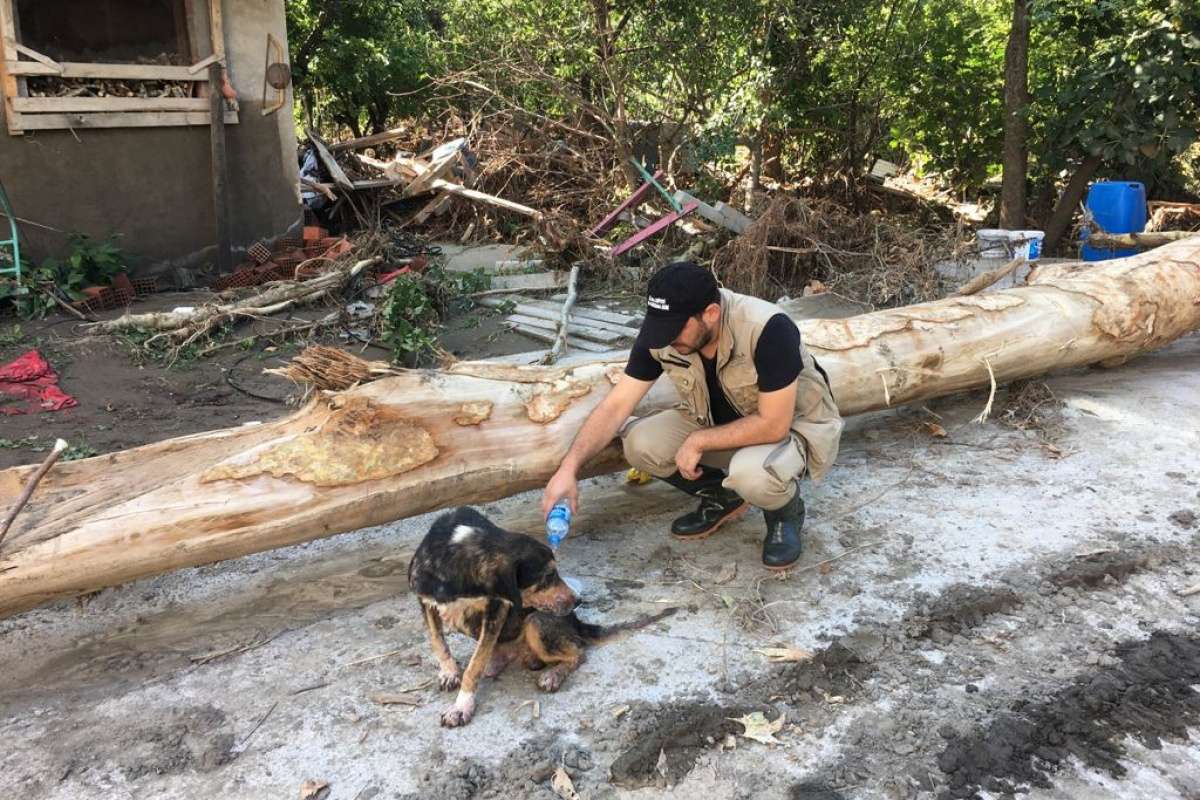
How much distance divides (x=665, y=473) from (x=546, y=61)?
778cm

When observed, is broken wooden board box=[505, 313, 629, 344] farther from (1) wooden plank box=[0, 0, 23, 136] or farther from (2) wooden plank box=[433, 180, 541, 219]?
(1) wooden plank box=[0, 0, 23, 136]

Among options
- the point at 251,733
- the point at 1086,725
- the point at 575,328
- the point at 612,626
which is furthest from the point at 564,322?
the point at 1086,725

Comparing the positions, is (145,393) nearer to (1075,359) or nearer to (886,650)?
(886,650)

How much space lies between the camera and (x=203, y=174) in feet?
30.2

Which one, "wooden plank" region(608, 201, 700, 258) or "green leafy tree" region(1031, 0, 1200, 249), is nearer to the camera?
"green leafy tree" region(1031, 0, 1200, 249)

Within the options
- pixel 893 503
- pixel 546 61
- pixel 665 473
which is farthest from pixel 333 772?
pixel 546 61

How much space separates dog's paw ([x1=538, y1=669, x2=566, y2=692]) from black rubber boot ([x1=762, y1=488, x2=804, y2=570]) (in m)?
1.09

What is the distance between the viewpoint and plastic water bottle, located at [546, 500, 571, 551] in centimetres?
307

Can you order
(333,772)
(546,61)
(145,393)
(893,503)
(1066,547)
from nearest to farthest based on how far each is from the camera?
1. (333,772)
2. (1066,547)
3. (893,503)
4. (145,393)
5. (546,61)

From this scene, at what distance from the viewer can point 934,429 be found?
5031 millimetres

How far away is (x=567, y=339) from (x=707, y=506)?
11.6ft

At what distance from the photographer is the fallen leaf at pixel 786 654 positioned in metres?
3.01

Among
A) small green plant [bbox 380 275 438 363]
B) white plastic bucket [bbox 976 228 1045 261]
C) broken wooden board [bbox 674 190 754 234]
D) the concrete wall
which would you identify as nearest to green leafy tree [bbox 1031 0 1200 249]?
white plastic bucket [bbox 976 228 1045 261]

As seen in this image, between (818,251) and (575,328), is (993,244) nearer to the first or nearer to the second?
(818,251)
